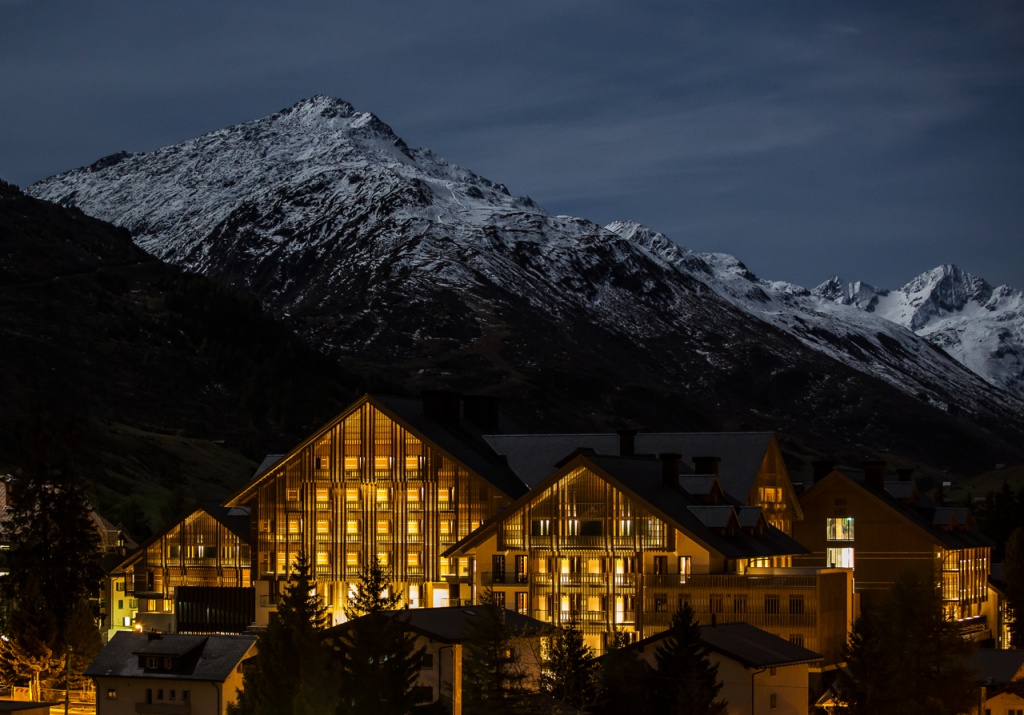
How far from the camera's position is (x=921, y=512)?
11194 centimetres

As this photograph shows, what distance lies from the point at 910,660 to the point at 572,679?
2063 centimetres

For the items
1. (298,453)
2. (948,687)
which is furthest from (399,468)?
(948,687)

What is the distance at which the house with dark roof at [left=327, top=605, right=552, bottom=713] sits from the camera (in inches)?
2820

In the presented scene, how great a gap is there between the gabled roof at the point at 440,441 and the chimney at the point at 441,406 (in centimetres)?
35

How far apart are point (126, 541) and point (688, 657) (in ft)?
276

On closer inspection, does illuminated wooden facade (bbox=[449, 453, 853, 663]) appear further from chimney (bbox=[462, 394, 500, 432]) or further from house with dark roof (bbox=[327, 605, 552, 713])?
chimney (bbox=[462, 394, 500, 432])

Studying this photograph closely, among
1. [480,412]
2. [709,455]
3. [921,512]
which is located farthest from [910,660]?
[480,412]

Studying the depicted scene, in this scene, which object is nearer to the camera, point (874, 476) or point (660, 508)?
point (660, 508)

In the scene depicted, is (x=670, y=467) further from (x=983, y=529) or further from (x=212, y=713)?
(x=983, y=529)

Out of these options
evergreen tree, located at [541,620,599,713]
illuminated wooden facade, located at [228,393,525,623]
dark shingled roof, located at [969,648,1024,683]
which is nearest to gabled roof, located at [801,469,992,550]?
dark shingled roof, located at [969,648,1024,683]

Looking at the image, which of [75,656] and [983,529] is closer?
[75,656]

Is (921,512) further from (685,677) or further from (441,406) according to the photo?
(685,677)

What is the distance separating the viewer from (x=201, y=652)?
8069 centimetres

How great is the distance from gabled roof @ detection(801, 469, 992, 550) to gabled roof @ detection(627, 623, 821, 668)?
2513 cm
